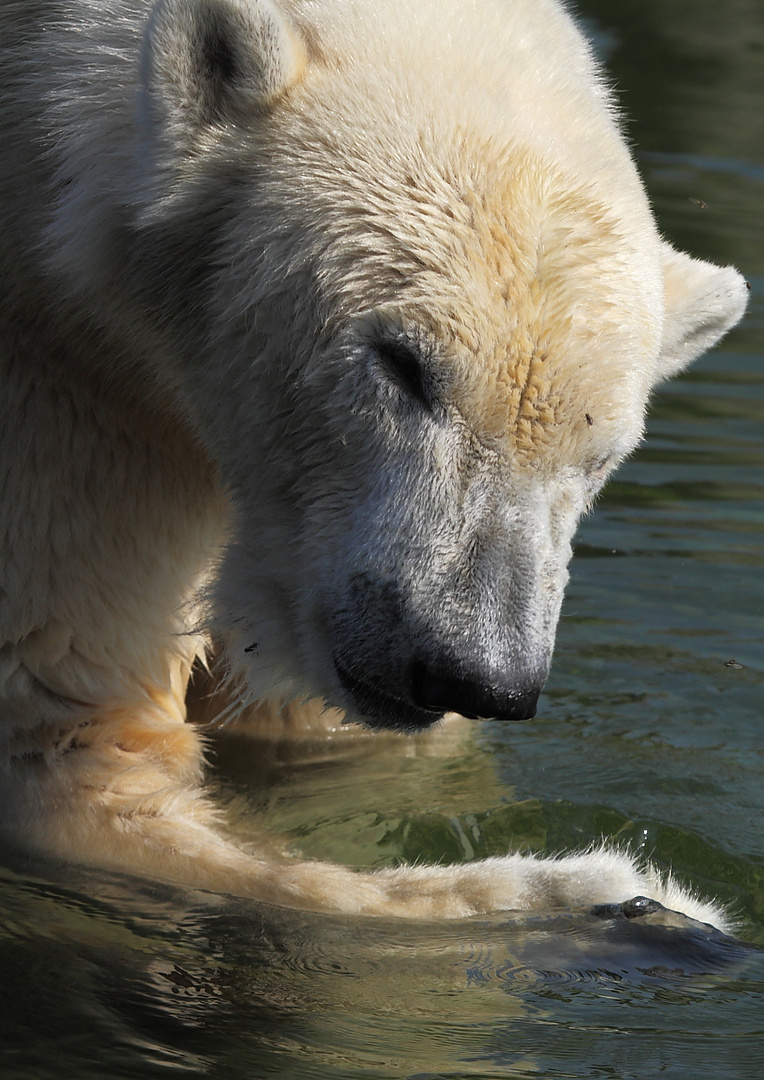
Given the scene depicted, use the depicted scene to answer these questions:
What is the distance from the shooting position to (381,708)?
3287 millimetres

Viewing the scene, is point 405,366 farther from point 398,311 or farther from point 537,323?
point 537,323

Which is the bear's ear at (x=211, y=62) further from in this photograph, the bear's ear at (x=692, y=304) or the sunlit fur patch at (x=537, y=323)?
the bear's ear at (x=692, y=304)

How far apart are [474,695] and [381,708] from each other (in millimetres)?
405

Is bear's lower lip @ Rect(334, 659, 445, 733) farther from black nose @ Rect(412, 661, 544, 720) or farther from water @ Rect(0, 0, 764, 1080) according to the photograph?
water @ Rect(0, 0, 764, 1080)

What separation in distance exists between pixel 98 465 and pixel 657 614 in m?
2.72

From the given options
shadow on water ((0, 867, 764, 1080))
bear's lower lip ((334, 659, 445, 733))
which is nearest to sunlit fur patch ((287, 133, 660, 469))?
bear's lower lip ((334, 659, 445, 733))

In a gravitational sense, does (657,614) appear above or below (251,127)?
below

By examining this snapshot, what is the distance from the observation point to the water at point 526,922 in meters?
2.99

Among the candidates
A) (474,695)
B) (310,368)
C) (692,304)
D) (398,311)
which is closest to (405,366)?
(398,311)

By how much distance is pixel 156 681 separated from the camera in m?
4.05

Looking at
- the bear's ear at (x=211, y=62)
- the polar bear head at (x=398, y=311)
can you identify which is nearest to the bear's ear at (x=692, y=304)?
the polar bear head at (x=398, y=311)

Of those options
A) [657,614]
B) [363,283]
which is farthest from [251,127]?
[657,614]

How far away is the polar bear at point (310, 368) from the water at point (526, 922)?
212 millimetres

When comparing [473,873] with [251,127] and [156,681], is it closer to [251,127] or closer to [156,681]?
[156,681]
